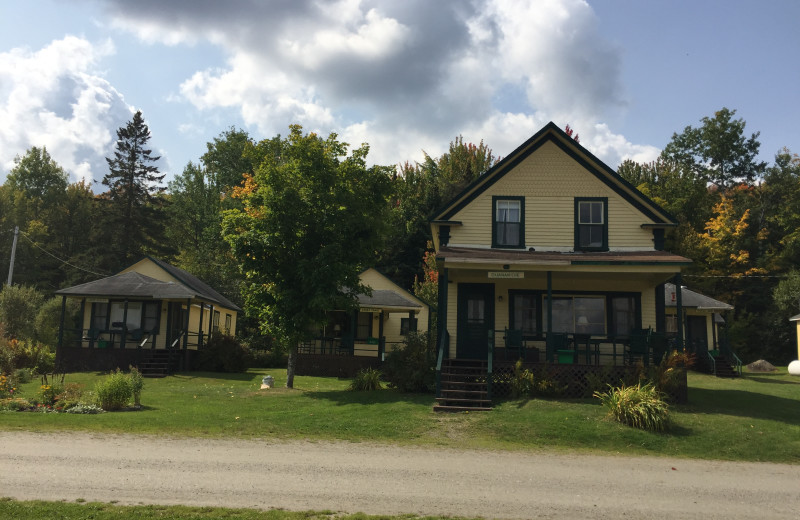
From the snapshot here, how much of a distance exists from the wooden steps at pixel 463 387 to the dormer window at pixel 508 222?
4.46 m

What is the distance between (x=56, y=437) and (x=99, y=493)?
15.9 feet

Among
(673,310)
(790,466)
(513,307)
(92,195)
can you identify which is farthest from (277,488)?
(92,195)

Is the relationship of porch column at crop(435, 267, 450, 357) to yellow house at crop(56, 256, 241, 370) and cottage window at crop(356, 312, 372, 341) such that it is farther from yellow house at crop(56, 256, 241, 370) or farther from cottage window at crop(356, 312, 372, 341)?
cottage window at crop(356, 312, 372, 341)

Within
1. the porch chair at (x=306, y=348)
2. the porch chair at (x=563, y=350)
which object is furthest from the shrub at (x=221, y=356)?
the porch chair at (x=563, y=350)

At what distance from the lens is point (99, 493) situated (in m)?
8.52

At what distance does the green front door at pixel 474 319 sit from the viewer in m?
20.8

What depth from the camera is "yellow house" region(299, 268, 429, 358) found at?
2998cm

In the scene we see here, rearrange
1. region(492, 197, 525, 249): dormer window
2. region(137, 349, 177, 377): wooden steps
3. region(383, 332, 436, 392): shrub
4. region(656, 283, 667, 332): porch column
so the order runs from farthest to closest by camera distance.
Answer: region(137, 349, 177, 377): wooden steps, region(492, 197, 525, 249): dormer window, region(656, 283, 667, 332): porch column, region(383, 332, 436, 392): shrub

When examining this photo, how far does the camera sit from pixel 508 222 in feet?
70.4

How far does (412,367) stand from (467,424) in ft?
15.0

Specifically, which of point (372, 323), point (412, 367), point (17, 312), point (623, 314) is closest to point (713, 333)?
point (623, 314)

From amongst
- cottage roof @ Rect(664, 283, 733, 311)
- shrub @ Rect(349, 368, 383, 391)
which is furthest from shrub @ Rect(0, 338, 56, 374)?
cottage roof @ Rect(664, 283, 733, 311)

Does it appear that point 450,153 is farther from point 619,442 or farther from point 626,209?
point 619,442

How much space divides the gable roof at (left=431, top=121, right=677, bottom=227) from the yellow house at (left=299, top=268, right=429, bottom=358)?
26.8 feet
